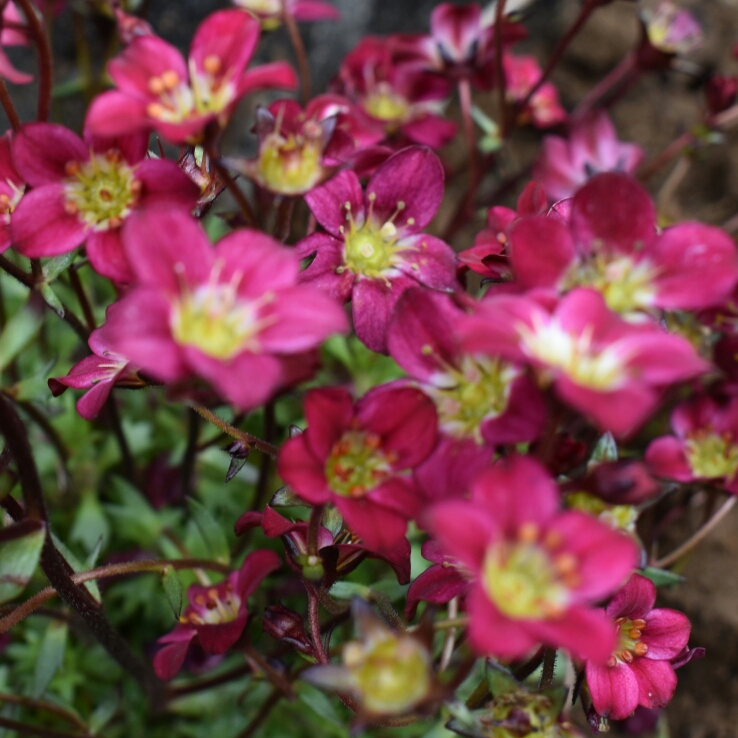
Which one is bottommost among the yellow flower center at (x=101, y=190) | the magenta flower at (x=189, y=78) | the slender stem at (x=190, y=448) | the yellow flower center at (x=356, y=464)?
the slender stem at (x=190, y=448)

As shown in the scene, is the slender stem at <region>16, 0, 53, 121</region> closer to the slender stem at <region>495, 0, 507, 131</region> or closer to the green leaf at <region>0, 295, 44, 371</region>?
the green leaf at <region>0, 295, 44, 371</region>

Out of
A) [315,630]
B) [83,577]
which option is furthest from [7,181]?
[315,630]

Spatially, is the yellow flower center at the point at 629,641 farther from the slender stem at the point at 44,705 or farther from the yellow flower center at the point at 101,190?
the slender stem at the point at 44,705

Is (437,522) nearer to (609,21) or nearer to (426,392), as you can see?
(426,392)

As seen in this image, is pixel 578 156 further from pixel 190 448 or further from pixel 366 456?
pixel 366 456

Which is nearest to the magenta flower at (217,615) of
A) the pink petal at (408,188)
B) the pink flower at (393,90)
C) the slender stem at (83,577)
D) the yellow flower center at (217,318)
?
the slender stem at (83,577)

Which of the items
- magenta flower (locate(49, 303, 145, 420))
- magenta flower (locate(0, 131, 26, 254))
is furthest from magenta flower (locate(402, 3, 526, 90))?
magenta flower (locate(49, 303, 145, 420))

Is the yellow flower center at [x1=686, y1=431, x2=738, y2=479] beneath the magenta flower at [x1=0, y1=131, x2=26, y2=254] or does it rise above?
beneath
